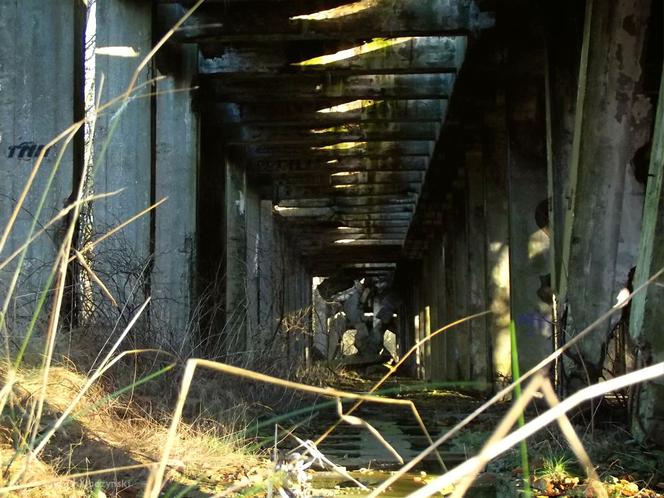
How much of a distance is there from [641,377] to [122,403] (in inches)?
180

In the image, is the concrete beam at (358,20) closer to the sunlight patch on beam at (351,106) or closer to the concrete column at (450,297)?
the sunlight patch on beam at (351,106)

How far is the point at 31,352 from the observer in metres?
5.11

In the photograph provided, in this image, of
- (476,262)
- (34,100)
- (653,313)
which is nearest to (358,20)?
(34,100)

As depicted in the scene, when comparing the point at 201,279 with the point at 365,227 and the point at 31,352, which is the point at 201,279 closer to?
the point at 31,352

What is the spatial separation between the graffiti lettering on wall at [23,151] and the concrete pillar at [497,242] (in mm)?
6081

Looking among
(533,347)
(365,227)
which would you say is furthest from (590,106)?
(365,227)

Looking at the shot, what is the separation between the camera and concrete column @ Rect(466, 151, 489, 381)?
13117 mm

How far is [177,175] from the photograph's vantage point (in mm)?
9961

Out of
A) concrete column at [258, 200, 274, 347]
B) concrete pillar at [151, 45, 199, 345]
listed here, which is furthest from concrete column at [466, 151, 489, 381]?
concrete pillar at [151, 45, 199, 345]

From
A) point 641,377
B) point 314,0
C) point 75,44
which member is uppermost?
point 314,0

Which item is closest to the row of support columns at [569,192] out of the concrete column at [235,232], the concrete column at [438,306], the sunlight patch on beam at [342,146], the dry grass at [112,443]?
the sunlight patch on beam at [342,146]

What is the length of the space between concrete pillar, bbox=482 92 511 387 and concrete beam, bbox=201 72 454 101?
4.04 feet

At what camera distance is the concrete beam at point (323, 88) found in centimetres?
1041

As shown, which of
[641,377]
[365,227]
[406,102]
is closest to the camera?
[641,377]
